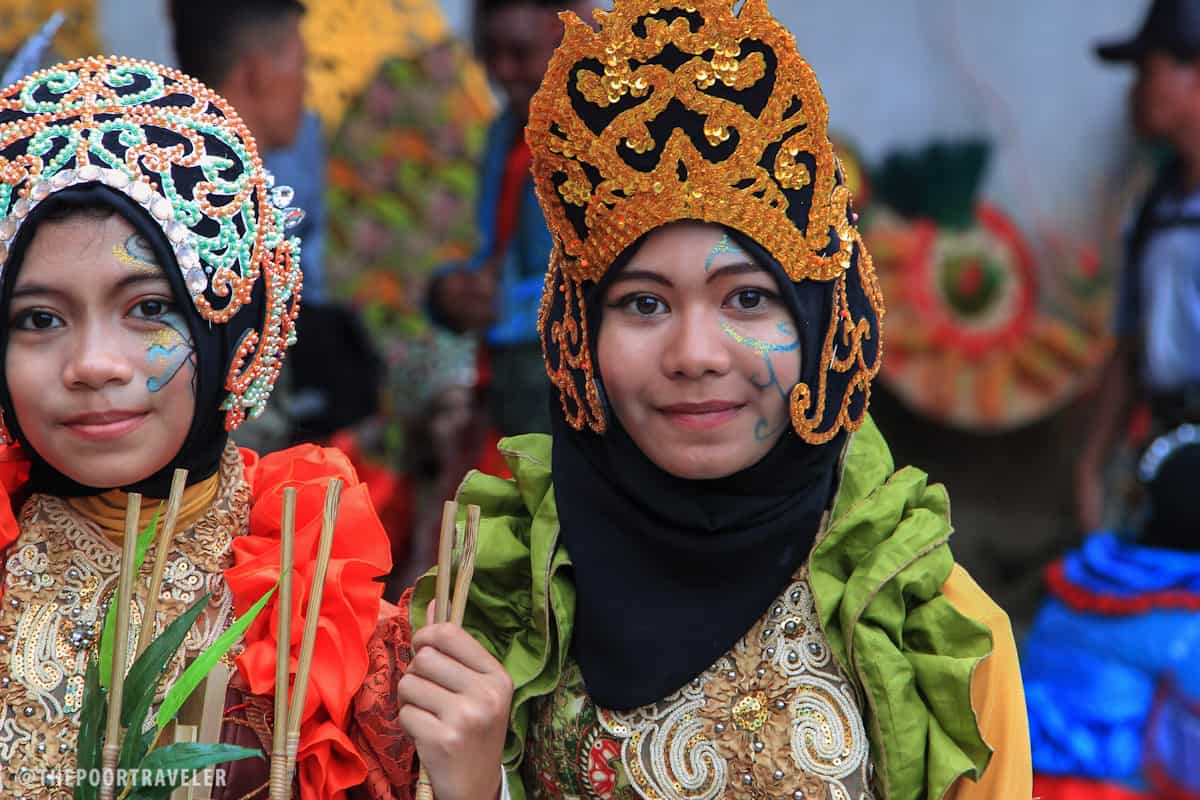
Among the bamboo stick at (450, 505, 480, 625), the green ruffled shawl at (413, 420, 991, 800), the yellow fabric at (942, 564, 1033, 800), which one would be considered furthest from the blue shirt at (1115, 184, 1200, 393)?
the bamboo stick at (450, 505, 480, 625)

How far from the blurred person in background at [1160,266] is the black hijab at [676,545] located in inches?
102

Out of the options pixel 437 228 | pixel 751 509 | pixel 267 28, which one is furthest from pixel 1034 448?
pixel 751 509

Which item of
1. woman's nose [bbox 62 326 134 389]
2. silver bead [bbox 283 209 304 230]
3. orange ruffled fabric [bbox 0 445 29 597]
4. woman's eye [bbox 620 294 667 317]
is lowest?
orange ruffled fabric [bbox 0 445 29 597]

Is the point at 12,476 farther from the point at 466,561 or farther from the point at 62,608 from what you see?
the point at 466,561

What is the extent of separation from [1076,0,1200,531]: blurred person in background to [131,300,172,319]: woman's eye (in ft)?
10.1

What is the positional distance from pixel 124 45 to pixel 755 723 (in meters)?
3.56

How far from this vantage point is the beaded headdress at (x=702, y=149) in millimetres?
1985

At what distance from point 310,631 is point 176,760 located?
20 cm

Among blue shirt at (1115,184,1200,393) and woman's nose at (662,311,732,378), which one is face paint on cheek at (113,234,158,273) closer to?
woman's nose at (662,311,732,378)

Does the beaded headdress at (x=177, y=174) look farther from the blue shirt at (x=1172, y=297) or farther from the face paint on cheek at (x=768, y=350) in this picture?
the blue shirt at (x=1172, y=297)

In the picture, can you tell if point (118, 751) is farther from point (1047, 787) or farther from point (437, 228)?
point (437, 228)

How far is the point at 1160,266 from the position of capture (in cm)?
451

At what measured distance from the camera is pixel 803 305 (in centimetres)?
202

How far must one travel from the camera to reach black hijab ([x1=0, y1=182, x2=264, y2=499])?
1964mm
